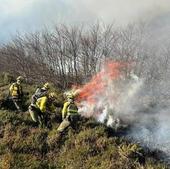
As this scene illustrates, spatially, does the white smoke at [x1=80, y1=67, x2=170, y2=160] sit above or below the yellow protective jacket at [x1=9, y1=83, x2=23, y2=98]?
below

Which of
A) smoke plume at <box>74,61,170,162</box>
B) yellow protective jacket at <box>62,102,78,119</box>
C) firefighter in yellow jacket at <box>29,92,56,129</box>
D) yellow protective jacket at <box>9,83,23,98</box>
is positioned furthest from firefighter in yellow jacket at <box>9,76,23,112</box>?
yellow protective jacket at <box>62,102,78,119</box>

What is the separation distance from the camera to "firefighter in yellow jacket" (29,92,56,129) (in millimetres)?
20297

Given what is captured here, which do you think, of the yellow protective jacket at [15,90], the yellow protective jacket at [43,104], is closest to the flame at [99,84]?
the yellow protective jacket at [15,90]

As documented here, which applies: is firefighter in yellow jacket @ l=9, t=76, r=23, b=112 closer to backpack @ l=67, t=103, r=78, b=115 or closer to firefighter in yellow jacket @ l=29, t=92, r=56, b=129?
firefighter in yellow jacket @ l=29, t=92, r=56, b=129

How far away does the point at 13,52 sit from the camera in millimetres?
49875

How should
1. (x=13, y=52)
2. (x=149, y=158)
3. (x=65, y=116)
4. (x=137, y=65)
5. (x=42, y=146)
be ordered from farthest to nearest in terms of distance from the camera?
1. (x=13, y=52)
2. (x=137, y=65)
3. (x=65, y=116)
4. (x=42, y=146)
5. (x=149, y=158)

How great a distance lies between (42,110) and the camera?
→ 66.7 ft

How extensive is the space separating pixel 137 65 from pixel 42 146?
2565 cm

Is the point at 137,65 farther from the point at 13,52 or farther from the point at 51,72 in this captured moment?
the point at 13,52

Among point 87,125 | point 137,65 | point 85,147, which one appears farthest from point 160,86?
point 85,147

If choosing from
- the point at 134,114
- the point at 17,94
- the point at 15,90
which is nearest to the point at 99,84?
the point at 134,114

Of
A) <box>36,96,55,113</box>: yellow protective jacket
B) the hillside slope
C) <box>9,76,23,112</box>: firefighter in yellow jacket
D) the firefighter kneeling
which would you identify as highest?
<box>9,76,23,112</box>: firefighter in yellow jacket

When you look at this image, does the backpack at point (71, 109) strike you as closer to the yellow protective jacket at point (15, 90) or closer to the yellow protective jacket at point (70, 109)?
the yellow protective jacket at point (70, 109)

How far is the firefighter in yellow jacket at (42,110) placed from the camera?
2030 cm
